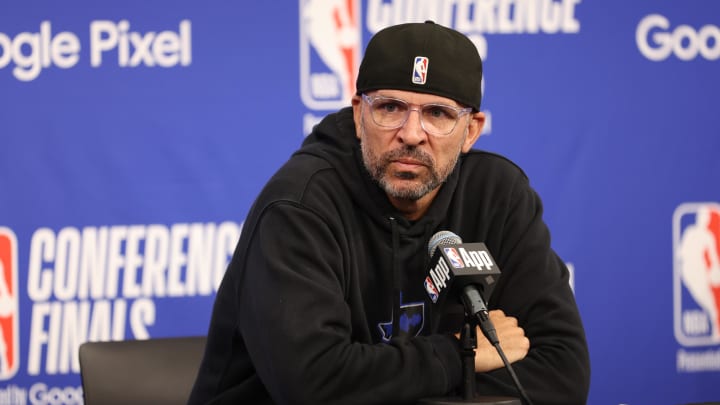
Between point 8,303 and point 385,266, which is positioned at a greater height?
point 385,266

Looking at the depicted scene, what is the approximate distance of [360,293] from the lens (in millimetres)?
2166

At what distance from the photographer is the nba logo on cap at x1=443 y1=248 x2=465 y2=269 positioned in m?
1.74

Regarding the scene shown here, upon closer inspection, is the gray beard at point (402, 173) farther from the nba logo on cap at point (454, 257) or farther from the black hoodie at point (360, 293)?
the nba logo on cap at point (454, 257)

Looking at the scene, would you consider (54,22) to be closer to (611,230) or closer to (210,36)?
(210,36)

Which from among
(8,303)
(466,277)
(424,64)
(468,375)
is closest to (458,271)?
(466,277)

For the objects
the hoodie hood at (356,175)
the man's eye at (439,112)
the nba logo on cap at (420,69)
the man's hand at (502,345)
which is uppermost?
the nba logo on cap at (420,69)

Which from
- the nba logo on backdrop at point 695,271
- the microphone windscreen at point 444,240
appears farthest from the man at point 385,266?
the nba logo on backdrop at point 695,271

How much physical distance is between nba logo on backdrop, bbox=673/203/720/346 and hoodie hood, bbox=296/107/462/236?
5.80 ft

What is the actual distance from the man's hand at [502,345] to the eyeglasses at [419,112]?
1.47 feet

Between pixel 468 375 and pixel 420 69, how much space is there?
2.32 ft

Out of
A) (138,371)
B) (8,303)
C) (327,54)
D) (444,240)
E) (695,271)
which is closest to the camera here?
(444,240)

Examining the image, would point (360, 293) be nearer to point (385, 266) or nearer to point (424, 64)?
point (385, 266)

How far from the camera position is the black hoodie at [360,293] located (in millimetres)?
1953

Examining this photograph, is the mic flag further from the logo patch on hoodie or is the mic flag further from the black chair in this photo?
the black chair
